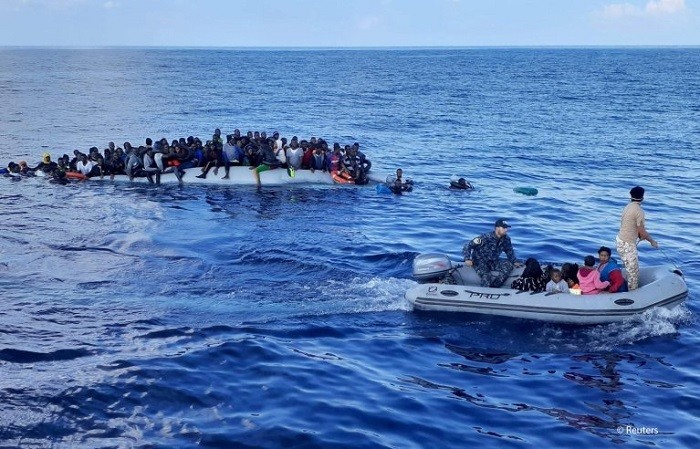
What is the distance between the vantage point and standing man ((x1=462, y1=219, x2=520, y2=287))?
16750 mm

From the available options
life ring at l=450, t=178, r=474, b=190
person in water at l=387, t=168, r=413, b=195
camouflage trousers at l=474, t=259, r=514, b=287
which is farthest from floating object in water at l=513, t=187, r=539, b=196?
camouflage trousers at l=474, t=259, r=514, b=287

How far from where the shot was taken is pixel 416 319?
16719 millimetres

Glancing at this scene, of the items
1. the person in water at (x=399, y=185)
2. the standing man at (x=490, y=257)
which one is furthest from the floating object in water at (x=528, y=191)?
the standing man at (x=490, y=257)

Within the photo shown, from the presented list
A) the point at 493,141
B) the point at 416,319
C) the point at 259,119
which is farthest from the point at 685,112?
the point at 416,319

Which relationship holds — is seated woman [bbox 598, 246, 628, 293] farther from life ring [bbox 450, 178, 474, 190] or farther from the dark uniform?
life ring [bbox 450, 178, 474, 190]

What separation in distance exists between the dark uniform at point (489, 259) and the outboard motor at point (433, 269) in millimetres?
511

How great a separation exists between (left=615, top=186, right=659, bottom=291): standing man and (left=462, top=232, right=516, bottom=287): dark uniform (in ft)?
7.39

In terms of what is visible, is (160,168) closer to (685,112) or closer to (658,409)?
(658,409)

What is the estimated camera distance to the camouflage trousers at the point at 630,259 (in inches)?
635

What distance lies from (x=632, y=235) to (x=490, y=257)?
287 cm

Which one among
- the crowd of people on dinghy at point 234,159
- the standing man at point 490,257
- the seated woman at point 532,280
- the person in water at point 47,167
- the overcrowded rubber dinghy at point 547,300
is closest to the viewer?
the overcrowded rubber dinghy at point 547,300

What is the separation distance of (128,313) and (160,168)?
573 inches

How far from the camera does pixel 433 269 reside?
675 inches

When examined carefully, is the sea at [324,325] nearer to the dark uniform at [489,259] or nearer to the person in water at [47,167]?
the person in water at [47,167]
